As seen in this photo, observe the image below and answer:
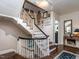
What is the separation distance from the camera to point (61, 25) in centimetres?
757

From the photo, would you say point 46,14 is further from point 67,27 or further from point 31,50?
point 31,50

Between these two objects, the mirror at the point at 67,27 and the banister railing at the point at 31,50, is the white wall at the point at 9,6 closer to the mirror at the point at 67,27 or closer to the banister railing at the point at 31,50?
the banister railing at the point at 31,50

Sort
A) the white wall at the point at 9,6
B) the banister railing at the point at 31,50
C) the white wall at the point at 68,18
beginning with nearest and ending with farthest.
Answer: the white wall at the point at 9,6
the banister railing at the point at 31,50
the white wall at the point at 68,18

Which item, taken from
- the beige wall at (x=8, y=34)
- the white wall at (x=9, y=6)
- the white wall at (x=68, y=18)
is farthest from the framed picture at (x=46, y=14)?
the white wall at (x=9, y=6)

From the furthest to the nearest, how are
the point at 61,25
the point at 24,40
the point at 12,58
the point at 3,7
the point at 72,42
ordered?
the point at 61,25
the point at 72,42
the point at 24,40
the point at 12,58
the point at 3,7

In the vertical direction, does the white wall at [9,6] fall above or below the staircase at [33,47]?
above

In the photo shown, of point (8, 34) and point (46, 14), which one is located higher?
point (46, 14)

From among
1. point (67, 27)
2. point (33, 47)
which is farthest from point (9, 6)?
point (67, 27)

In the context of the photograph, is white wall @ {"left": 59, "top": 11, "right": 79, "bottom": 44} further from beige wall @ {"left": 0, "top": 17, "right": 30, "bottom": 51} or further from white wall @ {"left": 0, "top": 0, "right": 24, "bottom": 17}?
white wall @ {"left": 0, "top": 0, "right": 24, "bottom": 17}

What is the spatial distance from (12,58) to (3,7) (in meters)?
2.34

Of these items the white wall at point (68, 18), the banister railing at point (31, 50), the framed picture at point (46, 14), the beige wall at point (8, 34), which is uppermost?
the framed picture at point (46, 14)

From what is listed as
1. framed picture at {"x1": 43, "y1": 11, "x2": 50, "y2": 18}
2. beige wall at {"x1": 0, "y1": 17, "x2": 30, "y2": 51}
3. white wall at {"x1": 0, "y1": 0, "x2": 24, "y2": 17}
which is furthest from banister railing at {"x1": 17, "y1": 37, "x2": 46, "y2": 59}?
framed picture at {"x1": 43, "y1": 11, "x2": 50, "y2": 18}

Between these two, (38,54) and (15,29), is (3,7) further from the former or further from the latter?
(38,54)

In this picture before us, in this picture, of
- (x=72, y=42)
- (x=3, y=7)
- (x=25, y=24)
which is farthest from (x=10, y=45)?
(x=72, y=42)
